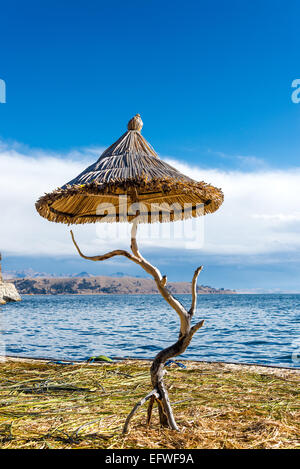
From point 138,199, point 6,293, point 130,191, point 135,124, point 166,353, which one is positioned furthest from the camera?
point 6,293

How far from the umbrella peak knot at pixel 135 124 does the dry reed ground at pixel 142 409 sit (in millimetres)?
2975

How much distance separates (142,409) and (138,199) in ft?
7.34

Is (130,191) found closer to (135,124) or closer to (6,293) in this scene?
(135,124)

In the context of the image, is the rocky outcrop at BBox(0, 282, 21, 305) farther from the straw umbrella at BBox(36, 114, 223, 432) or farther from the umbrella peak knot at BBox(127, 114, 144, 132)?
the umbrella peak knot at BBox(127, 114, 144, 132)

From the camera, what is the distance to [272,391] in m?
4.86

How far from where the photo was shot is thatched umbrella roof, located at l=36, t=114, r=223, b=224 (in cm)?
338

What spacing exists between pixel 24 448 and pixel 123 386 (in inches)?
83.2

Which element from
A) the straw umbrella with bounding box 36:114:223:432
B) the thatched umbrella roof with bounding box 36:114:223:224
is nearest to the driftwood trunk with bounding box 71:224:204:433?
the straw umbrella with bounding box 36:114:223:432

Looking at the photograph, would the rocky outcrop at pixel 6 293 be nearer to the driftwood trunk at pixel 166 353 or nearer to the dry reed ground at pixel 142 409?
the dry reed ground at pixel 142 409

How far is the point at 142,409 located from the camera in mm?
4047

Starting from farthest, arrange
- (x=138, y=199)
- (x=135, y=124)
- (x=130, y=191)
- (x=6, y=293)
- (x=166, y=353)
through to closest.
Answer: (x=6, y=293)
(x=135, y=124)
(x=138, y=199)
(x=130, y=191)
(x=166, y=353)

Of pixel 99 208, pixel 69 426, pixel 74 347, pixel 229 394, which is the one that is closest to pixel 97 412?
pixel 69 426

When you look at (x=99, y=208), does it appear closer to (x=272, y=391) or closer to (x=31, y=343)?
(x=272, y=391)

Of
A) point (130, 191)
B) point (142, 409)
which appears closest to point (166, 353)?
point (142, 409)
